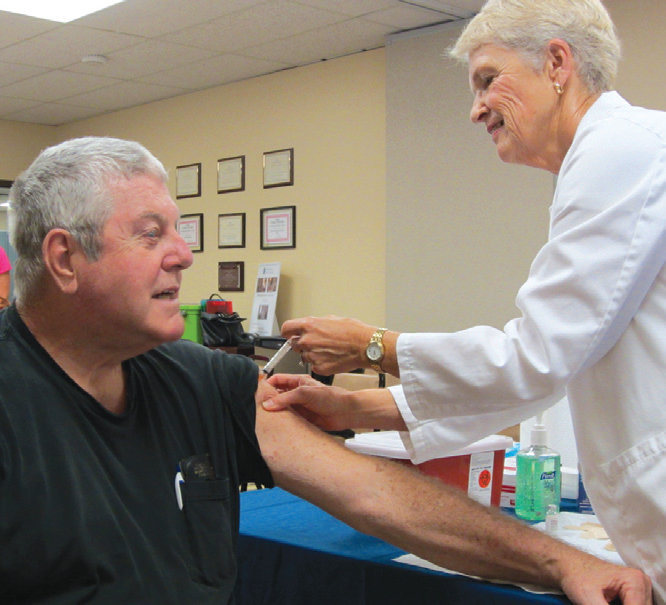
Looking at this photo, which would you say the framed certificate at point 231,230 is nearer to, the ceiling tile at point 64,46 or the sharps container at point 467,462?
the ceiling tile at point 64,46

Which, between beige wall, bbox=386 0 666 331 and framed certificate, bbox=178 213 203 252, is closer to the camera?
beige wall, bbox=386 0 666 331

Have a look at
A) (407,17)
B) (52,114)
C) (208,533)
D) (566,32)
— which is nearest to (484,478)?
(208,533)

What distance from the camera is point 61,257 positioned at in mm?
1298

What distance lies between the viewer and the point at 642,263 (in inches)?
49.8

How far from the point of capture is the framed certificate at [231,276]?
6812 millimetres

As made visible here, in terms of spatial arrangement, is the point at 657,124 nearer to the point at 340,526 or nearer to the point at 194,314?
the point at 340,526

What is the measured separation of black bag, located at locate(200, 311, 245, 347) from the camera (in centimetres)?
570

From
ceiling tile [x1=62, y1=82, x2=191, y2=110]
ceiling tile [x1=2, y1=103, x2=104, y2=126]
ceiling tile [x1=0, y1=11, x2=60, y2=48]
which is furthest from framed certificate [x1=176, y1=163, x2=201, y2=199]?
ceiling tile [x1=0, y1=11, x2=60, y2=48]

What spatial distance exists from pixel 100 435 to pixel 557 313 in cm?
70

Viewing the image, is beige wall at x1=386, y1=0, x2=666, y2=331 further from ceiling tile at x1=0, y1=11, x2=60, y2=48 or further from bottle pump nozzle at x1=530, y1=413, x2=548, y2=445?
bottle pump nozzle at x1=530, y1=413, x2=548, y2=445

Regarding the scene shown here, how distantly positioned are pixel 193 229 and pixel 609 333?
618cm

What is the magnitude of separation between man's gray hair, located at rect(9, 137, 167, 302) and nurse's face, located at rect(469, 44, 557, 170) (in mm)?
667

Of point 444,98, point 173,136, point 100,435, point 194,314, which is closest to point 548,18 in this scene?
point 100,435

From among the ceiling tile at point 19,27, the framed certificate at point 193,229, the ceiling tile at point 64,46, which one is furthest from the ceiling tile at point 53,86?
the framed certificate at point 193,229
